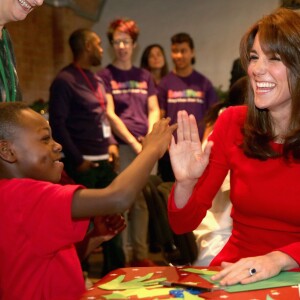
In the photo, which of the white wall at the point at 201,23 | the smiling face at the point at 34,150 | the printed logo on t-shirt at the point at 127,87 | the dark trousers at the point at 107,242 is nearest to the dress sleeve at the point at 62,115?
the dark trousers at the point at 107,242

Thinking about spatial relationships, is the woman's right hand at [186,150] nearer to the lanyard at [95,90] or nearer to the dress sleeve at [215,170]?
the dress sleeve at [215,170]

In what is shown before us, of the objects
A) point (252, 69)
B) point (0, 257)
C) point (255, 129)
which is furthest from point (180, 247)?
point (0, 257)

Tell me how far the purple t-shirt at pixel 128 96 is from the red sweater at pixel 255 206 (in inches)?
105

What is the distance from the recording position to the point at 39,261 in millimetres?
1730

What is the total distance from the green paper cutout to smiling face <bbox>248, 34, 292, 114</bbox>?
808mm

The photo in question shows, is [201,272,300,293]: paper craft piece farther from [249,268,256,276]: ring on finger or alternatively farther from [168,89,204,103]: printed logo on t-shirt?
[168,89,204,103]: printed logo on t-shirt

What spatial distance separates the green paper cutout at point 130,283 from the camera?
1.60m

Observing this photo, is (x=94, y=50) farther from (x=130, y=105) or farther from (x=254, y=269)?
(x=254, y=269)

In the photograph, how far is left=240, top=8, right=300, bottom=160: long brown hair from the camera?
206 centimetres

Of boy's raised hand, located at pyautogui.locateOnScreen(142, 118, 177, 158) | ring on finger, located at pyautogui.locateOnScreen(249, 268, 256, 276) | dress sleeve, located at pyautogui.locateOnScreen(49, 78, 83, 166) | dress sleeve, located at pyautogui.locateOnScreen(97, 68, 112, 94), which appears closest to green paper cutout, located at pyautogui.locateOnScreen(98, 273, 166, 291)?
ring on finger, located at pyautogui.locateOnScreen(249, 268, 256, 276)

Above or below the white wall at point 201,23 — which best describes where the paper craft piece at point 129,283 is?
below

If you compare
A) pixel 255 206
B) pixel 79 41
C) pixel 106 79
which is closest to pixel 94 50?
pixel 79 41

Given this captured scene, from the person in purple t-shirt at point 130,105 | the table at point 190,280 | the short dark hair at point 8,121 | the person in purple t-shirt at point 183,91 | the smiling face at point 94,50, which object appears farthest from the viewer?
the person in purple t-shirt at point 183,91

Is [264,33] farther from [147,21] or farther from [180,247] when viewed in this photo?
[147,21]
